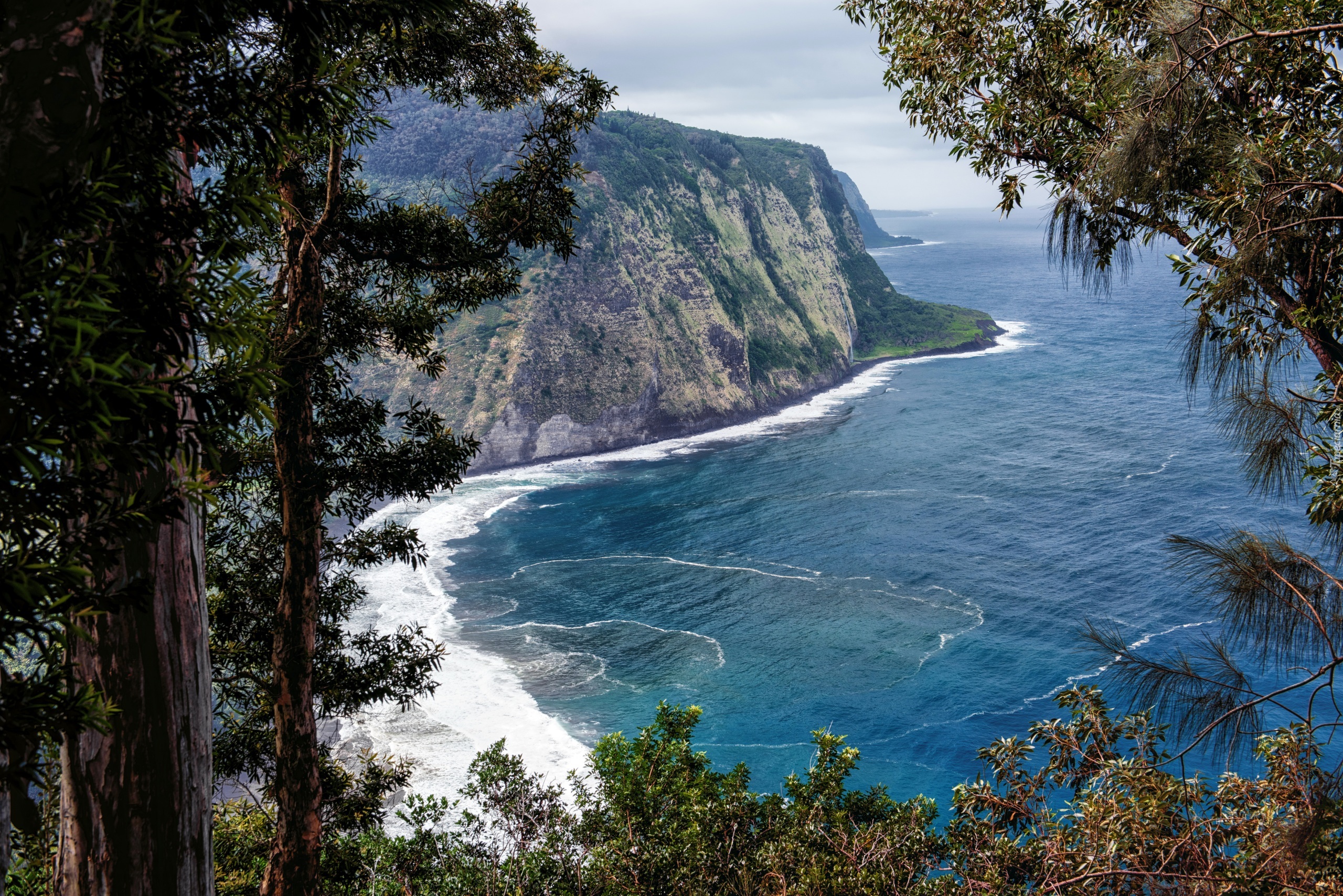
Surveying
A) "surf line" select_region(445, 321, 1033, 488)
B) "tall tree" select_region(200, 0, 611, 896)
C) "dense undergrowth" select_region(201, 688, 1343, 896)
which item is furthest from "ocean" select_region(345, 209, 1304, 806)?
"tall tree" select_region(200, 0, 611, 896)

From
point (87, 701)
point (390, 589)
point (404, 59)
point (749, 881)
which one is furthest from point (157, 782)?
point (390, 589)

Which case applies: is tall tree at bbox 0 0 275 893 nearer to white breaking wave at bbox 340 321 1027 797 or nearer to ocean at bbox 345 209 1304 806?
white breaking wave at bbox 340 321 1027 797

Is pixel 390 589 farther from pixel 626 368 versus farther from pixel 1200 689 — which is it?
pixel 1200 689

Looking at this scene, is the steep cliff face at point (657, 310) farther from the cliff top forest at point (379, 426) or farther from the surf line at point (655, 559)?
the cliff top forest at point (379, 426)

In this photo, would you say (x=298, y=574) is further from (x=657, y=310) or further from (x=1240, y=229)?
(x=657, y=310)

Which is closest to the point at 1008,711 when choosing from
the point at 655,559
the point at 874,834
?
the point at 655,559

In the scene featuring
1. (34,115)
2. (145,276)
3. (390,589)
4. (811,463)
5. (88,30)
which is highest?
(88,30)

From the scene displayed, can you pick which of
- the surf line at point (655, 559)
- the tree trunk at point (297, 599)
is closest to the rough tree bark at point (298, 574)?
the tree trunk at point (297, 599)
